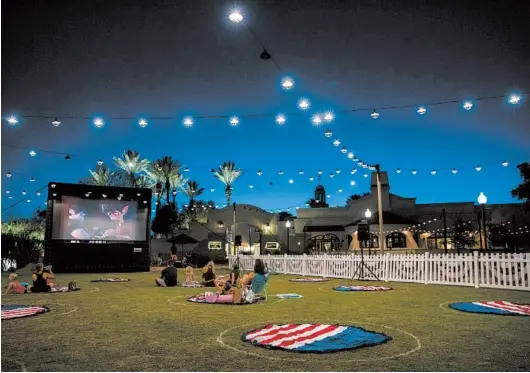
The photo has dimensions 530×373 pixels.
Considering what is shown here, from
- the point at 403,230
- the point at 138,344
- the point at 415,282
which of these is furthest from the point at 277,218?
the point at 138,344

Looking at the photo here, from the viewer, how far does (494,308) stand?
26.5 feet

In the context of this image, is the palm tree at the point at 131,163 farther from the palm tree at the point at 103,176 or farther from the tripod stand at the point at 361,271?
the tripod stand at the point at 361,271

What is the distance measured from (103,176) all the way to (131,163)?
13.8ft

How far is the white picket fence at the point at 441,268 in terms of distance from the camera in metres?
12.6

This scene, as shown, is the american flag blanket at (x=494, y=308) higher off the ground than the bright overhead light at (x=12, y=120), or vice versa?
the bright overhead light at (x=12, y=120)

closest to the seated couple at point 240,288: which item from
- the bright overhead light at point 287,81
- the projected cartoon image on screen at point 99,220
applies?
the bright overhead light at point 287,81

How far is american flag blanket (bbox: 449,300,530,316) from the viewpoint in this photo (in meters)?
7.50

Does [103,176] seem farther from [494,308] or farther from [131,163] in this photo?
[494,308]

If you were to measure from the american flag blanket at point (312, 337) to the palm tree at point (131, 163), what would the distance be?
168 feet

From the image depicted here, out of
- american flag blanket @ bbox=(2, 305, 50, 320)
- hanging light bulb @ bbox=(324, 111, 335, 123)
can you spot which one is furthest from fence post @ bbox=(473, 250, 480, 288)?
american flag blanket @ bbox=(2, 305, 50, 320)

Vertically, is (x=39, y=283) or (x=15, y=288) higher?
(x=39, y=283)

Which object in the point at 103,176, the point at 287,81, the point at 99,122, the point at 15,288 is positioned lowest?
the point at 15,288

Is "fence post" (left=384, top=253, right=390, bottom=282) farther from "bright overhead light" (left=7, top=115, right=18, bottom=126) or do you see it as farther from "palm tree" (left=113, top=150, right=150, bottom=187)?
"palm tree" (left=113, top=150, right=150, bottom=187)

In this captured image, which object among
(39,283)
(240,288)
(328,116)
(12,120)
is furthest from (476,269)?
(12,120)
